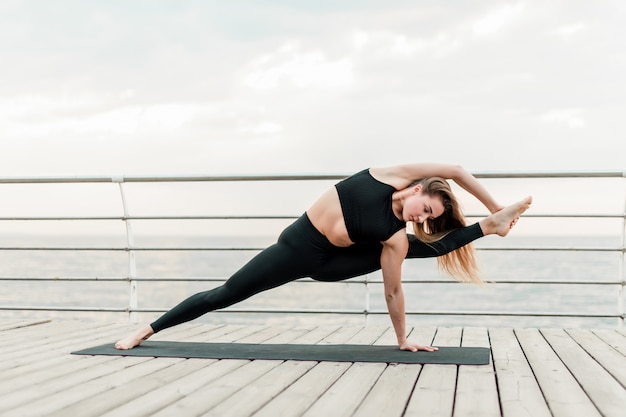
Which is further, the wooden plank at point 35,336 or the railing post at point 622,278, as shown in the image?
the railing post at point 622,278

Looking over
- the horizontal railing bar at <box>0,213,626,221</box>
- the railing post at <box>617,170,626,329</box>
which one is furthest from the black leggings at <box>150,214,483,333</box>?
the railing post at <box>617,170,626,329</box>

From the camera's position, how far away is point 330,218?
3041mm

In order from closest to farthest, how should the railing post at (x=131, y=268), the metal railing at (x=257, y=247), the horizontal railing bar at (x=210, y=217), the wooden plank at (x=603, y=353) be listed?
the wooden plank at (x=603, y=353)
the metal railing at (x=257, y=247)
the horizontal railing bar at (x=210, y=217)
the railing post at (x=131, y=268)

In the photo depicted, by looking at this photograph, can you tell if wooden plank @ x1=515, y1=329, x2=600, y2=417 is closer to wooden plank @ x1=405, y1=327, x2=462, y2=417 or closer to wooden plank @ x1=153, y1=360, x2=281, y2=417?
wooden plank @ x1=405, y1=327, x2=462, y2=417

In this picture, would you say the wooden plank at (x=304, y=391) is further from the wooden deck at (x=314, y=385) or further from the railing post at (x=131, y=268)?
the railing post at (x=131, y=268)

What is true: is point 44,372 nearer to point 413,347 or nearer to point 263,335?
point 263,335

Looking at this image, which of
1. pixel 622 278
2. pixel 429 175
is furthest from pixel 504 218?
pixel 622 278

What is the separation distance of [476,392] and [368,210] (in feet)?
2.97

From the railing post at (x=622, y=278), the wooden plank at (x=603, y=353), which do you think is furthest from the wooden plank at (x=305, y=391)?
the railing post at (x=622, y=278)

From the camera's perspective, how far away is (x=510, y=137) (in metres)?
29.5

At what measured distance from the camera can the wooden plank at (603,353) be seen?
2.77m

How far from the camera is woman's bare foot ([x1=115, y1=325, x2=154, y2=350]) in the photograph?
3227 mm

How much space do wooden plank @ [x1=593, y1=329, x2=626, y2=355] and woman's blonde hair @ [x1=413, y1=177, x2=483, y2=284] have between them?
77 centimetres

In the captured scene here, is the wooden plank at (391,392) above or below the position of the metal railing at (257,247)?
below
